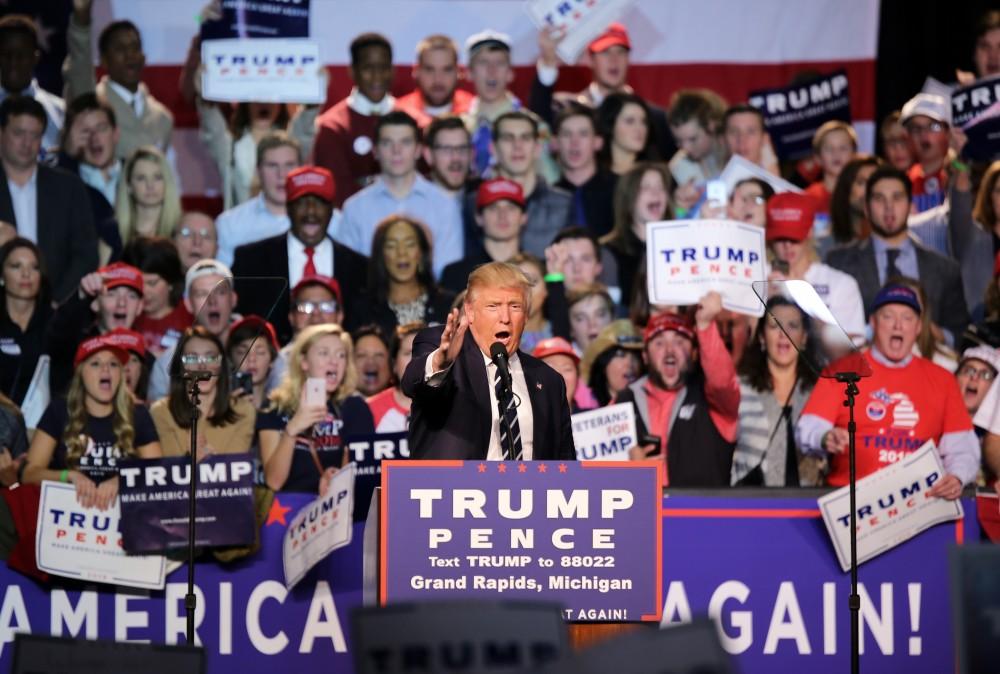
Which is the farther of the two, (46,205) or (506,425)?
(46,205)

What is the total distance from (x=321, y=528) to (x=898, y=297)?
2994 mm

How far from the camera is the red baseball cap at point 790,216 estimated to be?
8.91 meters

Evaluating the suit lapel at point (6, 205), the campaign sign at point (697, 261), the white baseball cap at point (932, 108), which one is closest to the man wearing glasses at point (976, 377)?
the campaign sign at point (697, 261)

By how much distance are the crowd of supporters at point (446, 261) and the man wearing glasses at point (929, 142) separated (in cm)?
2

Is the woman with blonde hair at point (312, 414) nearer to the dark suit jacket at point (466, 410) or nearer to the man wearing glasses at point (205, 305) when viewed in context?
the man wearing glasses at point (205, 305)

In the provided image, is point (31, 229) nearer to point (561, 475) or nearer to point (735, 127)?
point (735, 127)

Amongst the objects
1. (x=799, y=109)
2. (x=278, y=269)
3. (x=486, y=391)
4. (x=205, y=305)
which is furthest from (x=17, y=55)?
(x=486, y=391)

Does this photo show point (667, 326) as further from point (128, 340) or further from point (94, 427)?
point (94, 427)

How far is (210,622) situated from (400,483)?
2.67 metres

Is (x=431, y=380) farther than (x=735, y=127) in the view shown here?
No

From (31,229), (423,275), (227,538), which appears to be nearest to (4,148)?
(31,229)

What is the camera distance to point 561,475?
5.03m

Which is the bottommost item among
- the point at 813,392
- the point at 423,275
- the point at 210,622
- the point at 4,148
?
the point at 210,622

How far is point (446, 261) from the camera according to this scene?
9578 millimetres
